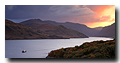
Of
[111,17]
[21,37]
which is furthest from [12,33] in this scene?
[111,17]

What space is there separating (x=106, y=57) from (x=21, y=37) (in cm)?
19106

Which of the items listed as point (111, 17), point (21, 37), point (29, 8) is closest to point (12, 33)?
point (21, 37)

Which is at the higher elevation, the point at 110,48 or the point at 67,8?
the point at 67,8

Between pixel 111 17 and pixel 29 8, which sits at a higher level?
pixel 29 8

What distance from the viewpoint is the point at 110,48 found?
16.7 m
